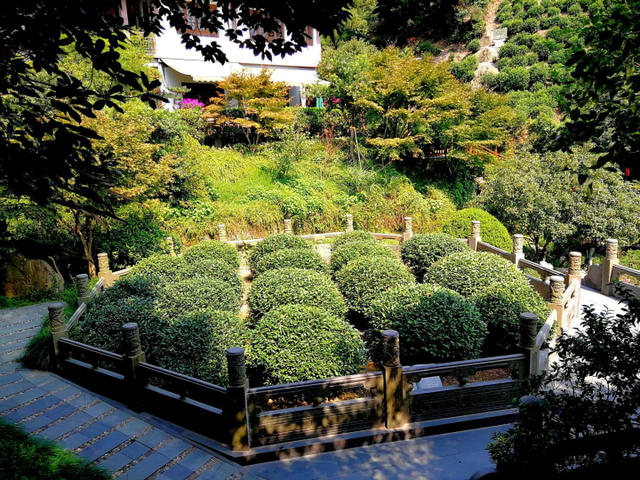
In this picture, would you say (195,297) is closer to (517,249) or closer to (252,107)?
(517,249)

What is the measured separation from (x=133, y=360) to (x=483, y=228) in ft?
36.3

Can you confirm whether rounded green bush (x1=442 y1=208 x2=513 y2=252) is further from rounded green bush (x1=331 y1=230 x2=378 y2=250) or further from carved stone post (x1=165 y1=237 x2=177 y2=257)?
carved stone post (x1=165 y1=237 x2=177 y2=257)

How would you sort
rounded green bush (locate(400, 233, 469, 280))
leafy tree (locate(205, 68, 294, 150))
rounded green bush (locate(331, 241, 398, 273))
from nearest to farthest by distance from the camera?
rounded green bush (locate(331, 241, 398, 273)) → rounded green bush (locate(400, 233, 469, 280)) → leafy tree (locate(205, 68, 294, 150))

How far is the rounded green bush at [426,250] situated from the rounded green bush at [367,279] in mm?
2410

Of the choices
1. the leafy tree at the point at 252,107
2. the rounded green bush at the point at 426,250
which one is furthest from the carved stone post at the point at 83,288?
the leafy tree at the point at 252,107

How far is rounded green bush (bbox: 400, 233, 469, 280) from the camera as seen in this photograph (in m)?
10.9

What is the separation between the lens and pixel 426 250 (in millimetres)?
11000

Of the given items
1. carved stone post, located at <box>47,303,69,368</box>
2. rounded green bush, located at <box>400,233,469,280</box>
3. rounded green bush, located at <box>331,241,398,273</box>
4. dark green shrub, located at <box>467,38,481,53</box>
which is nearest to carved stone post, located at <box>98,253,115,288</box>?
→ carved stone post, located at <box>47,303,69,368</box>

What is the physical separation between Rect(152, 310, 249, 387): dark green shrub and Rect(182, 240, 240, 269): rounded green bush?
4372mm

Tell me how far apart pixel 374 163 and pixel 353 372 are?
15.0 metres

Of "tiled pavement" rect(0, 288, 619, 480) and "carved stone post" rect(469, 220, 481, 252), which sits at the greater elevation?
"carved stone post" rect(469, 220, 481, 252)

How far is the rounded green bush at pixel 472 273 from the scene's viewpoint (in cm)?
784

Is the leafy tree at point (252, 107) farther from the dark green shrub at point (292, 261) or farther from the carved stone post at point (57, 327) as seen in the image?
the carved stone post at point (57, 327)

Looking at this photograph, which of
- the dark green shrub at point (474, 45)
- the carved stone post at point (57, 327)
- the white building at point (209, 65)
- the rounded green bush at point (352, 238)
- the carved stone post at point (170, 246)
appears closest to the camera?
the carved stone post at point (57, 327)
